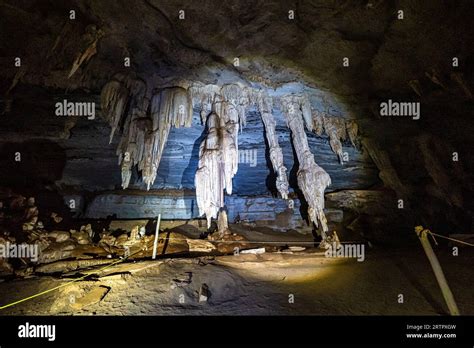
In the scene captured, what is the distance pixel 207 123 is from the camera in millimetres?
Result: 10656

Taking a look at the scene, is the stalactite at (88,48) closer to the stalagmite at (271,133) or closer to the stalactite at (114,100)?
the stalactite at (114,100)

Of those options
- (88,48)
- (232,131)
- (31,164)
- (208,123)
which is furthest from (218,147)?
(31,164)

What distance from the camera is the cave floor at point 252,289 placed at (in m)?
4.50

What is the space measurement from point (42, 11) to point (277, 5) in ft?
19.9

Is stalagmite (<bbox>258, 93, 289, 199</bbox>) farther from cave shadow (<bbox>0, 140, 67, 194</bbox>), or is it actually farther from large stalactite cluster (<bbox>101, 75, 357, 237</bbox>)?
cave shadow (<bbox>0, 140, 67, 194</bbox>)

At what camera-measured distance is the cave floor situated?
4496 mm

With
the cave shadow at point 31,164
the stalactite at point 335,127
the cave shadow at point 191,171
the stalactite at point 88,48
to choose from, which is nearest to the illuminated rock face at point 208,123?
the stalactite at point 335,127

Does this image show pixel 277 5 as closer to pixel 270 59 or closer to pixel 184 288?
pixel 270 59

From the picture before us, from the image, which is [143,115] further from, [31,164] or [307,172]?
[31,164]

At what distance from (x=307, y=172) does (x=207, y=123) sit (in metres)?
4.60

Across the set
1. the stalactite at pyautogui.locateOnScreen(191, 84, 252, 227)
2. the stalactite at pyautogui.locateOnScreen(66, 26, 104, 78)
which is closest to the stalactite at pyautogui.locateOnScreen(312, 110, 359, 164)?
the stalactite at pyautogui.locateOnScreen(191, 84, 252, 227)

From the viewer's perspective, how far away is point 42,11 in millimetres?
6750
